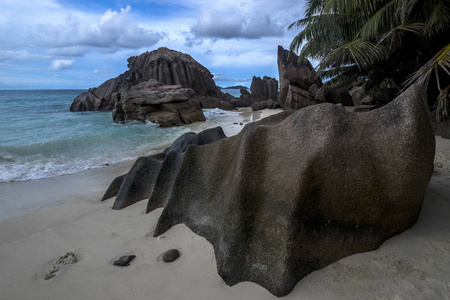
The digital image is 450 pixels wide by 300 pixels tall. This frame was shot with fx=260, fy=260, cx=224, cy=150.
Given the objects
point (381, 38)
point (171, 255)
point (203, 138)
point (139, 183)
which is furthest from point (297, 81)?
point (171, 255)

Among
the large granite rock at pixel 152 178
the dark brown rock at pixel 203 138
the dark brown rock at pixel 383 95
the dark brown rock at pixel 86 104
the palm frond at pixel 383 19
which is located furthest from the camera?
the dark brown rock at pixel 86 104

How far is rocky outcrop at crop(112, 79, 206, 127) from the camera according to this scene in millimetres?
19406

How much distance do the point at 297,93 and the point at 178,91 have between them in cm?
1035

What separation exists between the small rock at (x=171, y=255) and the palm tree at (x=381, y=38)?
5233 millimetres

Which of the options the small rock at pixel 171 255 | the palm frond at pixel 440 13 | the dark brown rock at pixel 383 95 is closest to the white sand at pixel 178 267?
the small rock at pixel 171 255

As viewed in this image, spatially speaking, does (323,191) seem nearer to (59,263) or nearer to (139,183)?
(59,263)

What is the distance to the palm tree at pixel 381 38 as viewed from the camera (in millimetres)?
7121

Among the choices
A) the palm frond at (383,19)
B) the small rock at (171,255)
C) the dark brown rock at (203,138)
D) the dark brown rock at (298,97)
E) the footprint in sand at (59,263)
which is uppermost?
the palm frond at (383,19)

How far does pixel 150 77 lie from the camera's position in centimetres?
3903

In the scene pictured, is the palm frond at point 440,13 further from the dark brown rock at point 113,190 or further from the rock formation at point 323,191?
the dark brown rock at point 113,190

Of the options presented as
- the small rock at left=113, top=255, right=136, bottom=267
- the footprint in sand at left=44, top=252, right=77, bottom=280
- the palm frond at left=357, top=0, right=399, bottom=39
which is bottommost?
the footprint in sand at left=44, top=252, right=77, bottom=280

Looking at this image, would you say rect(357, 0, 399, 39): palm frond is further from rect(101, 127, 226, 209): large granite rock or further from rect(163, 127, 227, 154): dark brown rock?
rect(101, 127, 226, 209): large granite rock

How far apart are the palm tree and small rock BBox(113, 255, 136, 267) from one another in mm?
5612

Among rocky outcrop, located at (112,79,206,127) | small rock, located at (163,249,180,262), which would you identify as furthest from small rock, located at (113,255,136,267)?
rocky outcrop, located at (112,79,206,127)
